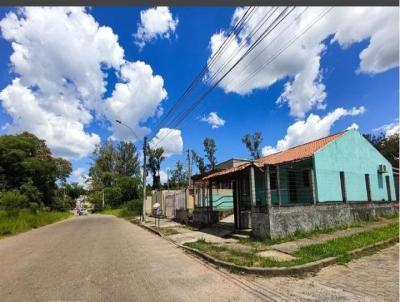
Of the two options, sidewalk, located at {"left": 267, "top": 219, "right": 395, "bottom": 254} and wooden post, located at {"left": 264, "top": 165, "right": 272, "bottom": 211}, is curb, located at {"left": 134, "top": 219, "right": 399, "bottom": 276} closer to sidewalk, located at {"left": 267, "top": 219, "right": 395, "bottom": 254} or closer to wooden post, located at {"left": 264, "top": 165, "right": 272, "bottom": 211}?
sidewalk, located at {"left": 267, "top": 219, "right": 395, "bottom": 254}

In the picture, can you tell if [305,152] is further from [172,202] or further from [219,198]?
[172,202]

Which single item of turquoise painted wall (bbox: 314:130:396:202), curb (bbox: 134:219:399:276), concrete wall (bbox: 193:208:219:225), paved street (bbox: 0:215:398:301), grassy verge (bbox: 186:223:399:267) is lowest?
paved street (bbox: 0:215:398:301)

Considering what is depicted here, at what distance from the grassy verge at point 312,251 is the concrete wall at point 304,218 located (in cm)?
168

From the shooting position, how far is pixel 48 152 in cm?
4734

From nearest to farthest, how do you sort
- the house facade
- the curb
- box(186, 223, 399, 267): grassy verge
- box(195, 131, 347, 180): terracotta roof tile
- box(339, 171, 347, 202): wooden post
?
the curb < box(186, 223, 399, 267): grassy verge < the house facade < box(195, 131, 347, 180): terracotta roof tile < box(339, 171, 347, 202): wooden post

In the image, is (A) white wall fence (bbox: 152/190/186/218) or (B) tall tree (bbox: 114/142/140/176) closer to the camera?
(A) white wall fence (bbox: 152/190/186/218)

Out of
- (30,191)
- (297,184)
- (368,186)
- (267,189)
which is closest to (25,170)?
(30,191)

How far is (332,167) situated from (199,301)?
12.3 meters

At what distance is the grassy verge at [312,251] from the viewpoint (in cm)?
802

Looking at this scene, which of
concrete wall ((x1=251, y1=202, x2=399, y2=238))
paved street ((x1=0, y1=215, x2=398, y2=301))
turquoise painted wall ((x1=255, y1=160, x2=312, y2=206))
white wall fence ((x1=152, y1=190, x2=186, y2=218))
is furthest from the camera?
white wall fence ((x1=152, y1=190, x2=186, y2=218))

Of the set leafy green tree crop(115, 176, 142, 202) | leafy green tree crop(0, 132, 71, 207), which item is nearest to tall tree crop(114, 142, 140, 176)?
leafy green tree crop(115, 176, 142, 202)

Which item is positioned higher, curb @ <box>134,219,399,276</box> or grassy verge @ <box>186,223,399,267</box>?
grassy verge @ <box>186,223,399,267</box>

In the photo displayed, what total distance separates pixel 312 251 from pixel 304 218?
368cm

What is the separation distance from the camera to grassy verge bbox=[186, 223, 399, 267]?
8016 millimetres
